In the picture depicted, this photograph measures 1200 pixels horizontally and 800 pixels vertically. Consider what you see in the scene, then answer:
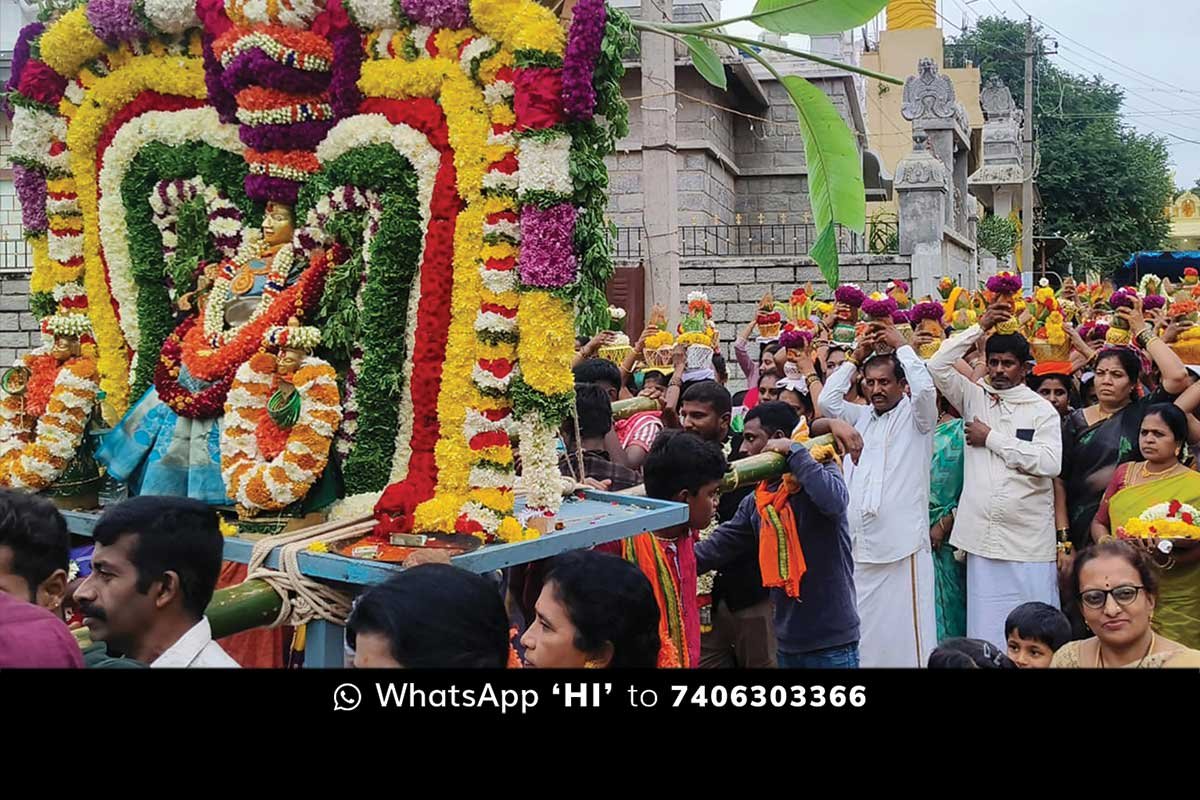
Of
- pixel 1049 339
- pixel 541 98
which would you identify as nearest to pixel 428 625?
pixel 541 98

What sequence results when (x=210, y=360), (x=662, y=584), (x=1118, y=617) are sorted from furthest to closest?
(x=210, y=360)
(x=662, y=584)
(x=1118, y=617)

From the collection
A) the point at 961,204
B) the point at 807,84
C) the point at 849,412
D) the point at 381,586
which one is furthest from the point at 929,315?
the point at 961,204

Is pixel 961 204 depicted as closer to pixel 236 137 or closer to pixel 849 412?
pixel 849 412

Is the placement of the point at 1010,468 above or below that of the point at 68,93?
below

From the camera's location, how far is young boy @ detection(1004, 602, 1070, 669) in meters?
3.71

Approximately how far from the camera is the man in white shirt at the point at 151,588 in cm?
271

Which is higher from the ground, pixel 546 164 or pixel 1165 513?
pixel 546 164

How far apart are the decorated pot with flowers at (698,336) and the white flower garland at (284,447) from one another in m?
4.73

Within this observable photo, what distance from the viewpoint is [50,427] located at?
471 cm

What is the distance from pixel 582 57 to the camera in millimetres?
3932

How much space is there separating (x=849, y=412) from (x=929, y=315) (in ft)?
5.08

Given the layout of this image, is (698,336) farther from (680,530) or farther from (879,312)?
(680,530)

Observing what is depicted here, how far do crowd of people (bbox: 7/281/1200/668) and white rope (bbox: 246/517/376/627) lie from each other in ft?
1.71

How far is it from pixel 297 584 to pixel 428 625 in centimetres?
156
